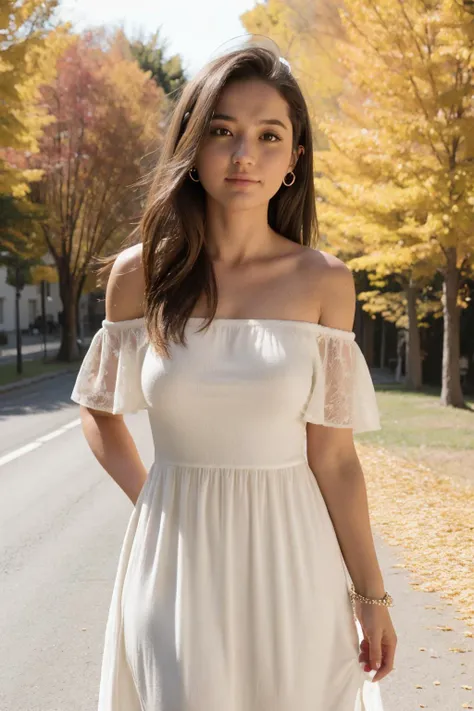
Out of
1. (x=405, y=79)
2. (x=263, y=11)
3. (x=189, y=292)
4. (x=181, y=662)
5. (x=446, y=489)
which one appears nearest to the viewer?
(x=181, y=662)

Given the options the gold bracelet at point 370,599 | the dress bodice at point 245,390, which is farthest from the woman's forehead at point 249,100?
the gold bracelet at point 370,599

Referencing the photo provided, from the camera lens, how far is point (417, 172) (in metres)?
13.1

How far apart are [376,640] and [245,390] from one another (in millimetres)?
631

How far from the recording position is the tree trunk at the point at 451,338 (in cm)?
1596

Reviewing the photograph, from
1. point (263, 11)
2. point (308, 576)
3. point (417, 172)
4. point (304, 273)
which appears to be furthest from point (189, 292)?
point (263, 11)

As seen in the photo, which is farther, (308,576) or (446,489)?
(446,489)

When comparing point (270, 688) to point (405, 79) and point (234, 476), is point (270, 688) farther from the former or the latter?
point (405, 79)

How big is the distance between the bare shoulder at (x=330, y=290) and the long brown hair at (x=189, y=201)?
0.69ft

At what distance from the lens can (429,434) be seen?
508 inches

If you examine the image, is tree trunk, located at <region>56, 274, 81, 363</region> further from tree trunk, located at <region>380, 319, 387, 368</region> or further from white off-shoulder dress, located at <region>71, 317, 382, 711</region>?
white off-shoulder dress, located at <region>71, 317, 382, 711</region>

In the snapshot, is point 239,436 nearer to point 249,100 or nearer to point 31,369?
point 249,100

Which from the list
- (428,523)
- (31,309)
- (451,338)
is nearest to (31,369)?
(451,338)

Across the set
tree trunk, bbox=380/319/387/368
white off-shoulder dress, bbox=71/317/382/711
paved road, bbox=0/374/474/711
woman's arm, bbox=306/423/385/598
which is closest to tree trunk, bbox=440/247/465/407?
paved road, bbox=0/374/474/711

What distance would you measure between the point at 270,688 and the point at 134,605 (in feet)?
1.05
